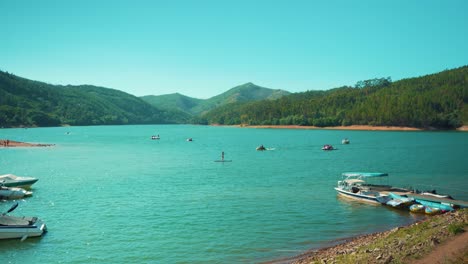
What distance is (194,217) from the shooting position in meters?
39.5

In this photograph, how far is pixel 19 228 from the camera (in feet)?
106

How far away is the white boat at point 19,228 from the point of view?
105 feet

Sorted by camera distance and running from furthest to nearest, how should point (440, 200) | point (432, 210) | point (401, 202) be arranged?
point (401, 202), point (440, 200), point (432, 210)

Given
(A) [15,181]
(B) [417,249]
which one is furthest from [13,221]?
(B) [417,249]

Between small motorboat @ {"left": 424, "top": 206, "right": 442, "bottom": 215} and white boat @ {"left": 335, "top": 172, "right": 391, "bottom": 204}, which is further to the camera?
white boat @ {"left": 335, "top": 172, "right": 391, "bottom": 204}

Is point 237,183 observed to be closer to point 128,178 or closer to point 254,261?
point 128,178

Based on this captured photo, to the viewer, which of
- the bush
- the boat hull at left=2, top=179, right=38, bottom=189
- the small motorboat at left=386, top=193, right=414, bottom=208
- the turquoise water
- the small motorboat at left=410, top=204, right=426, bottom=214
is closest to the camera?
the bush

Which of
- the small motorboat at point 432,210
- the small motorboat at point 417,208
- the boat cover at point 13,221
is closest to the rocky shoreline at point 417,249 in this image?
the small motorboat at point 432,210

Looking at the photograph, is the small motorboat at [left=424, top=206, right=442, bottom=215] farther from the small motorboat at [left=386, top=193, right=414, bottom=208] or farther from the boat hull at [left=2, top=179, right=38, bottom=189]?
the boat hull at [left=2, top=179, right=38, bottom=189]

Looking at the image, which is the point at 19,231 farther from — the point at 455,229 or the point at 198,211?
the point at 455,229

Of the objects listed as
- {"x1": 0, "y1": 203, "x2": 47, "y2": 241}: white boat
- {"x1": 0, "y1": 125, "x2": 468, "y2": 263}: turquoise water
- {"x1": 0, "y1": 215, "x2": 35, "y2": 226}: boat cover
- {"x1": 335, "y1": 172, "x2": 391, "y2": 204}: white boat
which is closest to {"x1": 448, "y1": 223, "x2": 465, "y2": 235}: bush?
{"x1": 0, "y1": 125, "x2": 468, "y2": 263}: turquoise water

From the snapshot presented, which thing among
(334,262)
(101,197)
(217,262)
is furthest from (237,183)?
(334,262)

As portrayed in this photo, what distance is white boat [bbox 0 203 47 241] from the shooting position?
105 feet

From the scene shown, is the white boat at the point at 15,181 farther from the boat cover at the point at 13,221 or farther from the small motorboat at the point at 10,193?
the boat cover at the point at 13,221
